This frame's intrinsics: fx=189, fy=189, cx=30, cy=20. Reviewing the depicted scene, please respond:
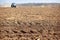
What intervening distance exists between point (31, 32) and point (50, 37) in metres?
1.00

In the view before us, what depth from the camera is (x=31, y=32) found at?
932 centimetres

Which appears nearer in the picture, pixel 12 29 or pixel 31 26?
pixel 12 29

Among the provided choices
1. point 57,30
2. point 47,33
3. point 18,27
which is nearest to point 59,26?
point 57,30

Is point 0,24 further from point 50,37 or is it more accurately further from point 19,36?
point 50,37

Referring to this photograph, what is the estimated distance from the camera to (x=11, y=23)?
10438mm

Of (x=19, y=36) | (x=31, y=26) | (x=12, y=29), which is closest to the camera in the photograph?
(x=19, y=36)

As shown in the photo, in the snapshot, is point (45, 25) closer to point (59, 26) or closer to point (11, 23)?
point (59, 26)

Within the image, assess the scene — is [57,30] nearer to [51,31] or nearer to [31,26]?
[51,31]

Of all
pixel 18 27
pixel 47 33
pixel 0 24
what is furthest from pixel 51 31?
pixel 0 24

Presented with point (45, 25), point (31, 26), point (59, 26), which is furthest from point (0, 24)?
point (59, 26)

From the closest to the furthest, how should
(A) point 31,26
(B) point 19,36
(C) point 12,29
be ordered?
1. (B) point 19,36
2. (C) point 12,29
3. (A) point 31,26

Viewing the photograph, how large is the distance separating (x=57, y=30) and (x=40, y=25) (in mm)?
1017

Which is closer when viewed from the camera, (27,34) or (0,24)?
(27,34)

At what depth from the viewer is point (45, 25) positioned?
10430 mm
